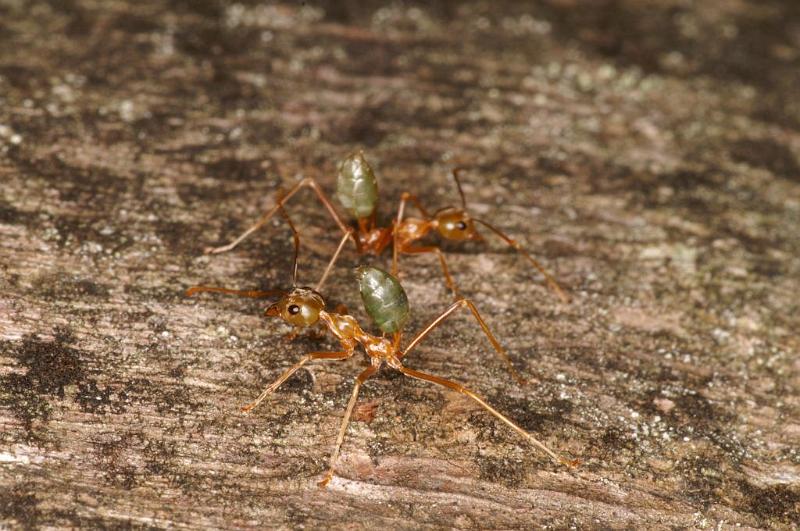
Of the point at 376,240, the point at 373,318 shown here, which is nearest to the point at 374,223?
the point at 376,240

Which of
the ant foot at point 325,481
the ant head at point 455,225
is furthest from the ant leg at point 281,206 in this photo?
the ant foot at point 325,481

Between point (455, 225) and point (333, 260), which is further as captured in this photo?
point (455, 225)

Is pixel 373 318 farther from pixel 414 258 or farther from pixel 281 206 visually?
pixel 281 206

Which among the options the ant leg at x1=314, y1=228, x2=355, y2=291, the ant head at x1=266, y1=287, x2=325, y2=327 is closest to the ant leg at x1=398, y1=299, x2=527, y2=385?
the ant head at x1=266, y1=287, x2=325, y2=327

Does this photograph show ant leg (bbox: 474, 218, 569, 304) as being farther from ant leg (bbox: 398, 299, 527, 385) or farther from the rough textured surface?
ant leg (bbox: 398, 299, 527, 385)

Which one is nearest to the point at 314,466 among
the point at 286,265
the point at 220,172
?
the point at 286,265
